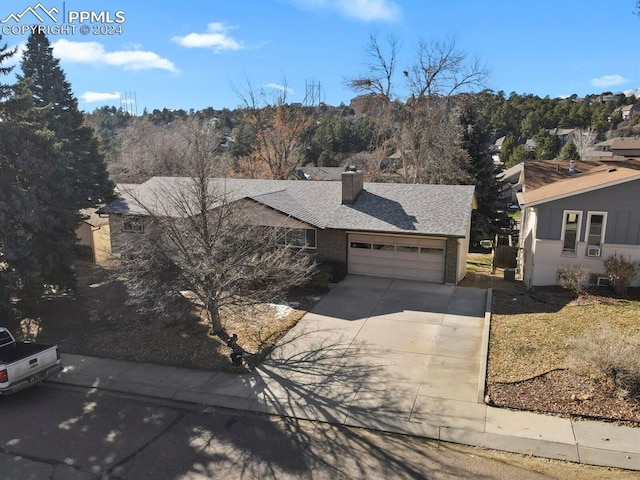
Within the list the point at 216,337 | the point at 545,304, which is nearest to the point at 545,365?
the point at 545,304

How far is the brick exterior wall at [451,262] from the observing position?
63.6 ft

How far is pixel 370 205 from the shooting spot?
21922 millimetres

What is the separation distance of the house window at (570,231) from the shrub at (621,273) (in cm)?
138

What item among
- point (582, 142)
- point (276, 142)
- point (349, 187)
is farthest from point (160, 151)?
point (582, 142)

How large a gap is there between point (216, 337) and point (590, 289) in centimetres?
1355

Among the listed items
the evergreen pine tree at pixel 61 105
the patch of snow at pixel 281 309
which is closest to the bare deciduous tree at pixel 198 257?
the patch of snow at pixel 281 309

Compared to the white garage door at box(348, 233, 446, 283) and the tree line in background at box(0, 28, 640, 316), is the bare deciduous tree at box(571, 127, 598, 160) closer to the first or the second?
the tree line in background at box(0, 28, 640, 316)

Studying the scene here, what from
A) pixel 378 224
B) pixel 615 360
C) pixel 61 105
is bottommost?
pixel 615 360

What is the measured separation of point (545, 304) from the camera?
16328mm

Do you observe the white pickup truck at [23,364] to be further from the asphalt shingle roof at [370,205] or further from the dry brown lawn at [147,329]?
the asphalt shingle roof at [370,205]

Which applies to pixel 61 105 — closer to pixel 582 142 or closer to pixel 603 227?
pixel 603 227

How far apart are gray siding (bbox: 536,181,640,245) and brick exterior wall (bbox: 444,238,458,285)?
12.4ft

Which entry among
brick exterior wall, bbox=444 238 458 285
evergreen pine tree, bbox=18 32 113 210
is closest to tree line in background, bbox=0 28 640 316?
evergreen pine tree, bbox=18 32 113 210

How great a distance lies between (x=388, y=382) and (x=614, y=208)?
38.3 ft
